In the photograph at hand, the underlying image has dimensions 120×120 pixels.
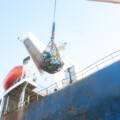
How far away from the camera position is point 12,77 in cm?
2230

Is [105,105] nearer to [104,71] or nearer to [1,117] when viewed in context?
[104,71]

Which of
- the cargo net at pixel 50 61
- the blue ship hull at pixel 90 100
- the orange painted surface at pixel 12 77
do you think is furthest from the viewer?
the orange painted surface at pixel 12 77

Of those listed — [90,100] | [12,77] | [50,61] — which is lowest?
[90,100]

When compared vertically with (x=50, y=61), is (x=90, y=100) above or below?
below

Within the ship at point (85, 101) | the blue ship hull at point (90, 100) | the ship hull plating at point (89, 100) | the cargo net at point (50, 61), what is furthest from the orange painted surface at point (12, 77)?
the cargo net at point (50, 61)

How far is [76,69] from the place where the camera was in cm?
2244

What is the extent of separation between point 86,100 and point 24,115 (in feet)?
20.0

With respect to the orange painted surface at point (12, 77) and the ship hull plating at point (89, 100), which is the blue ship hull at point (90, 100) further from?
the orange painted surface at point (12, 77)

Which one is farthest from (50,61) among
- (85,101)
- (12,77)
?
(12,77)

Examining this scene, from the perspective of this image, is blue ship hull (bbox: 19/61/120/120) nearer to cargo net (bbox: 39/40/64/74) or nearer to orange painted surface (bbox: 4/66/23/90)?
cargo net (bbox: 39/40/64/74)

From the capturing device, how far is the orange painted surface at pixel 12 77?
70.8 feet

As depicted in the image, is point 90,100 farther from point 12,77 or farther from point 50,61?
point 12,77

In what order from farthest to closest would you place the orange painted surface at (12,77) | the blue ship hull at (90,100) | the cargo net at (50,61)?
1. the orange painted surface at (12,77)
2. the cargo net at (50,61)
3. the blue ship hull at (90,100)

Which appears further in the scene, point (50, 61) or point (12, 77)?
point (12, 77)
